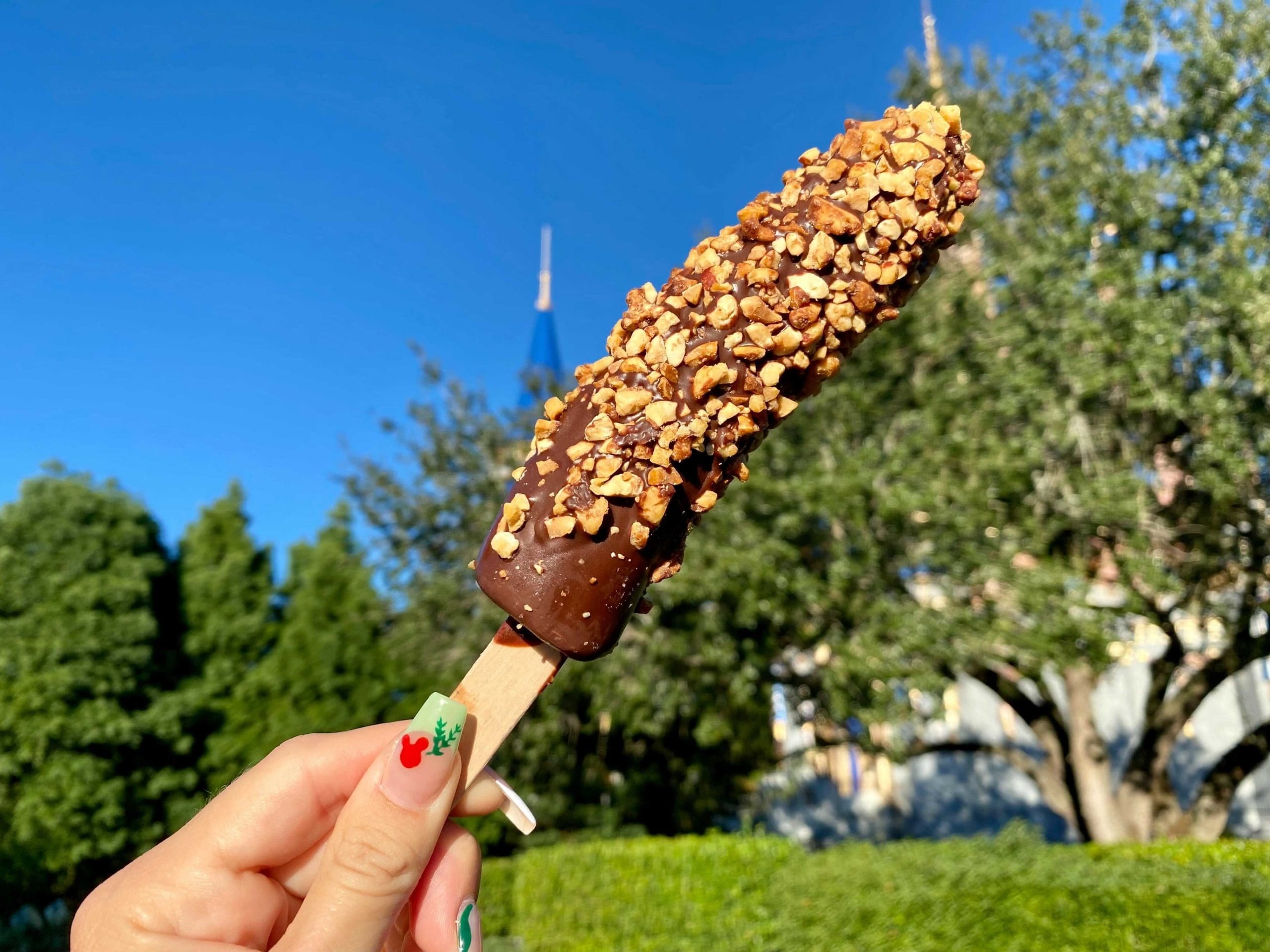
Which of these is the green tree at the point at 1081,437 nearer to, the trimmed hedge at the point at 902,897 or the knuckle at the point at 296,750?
the trimmed hedge at the point at 902,897

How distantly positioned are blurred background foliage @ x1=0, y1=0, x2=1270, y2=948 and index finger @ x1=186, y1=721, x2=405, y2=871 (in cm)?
603

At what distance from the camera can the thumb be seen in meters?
1.61

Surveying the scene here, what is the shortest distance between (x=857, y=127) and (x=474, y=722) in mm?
1580

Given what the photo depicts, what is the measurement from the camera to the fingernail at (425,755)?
161 centimetres

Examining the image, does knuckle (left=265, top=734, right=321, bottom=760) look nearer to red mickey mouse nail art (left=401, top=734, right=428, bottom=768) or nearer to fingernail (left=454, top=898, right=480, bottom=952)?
red mickey mouse nail art (left=401, top=734, right=428, bottom=768)

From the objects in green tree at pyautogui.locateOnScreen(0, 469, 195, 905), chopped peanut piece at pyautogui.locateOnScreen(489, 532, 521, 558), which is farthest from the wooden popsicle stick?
green tree at pyautogui.locateOnScreen(0, 469, 195, 905)

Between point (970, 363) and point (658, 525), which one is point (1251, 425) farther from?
point (658, 525)

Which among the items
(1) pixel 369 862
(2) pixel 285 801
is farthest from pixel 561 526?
(2) pixel 285 801

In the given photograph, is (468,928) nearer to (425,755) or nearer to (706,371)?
(425,755)

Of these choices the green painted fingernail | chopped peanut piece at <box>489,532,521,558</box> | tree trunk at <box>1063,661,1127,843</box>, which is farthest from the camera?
tree trunk at <box>1063,661,1127,843</box>

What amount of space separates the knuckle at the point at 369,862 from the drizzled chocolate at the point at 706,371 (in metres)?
0.51

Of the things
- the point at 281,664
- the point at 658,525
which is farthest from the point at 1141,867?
the point at 281,664

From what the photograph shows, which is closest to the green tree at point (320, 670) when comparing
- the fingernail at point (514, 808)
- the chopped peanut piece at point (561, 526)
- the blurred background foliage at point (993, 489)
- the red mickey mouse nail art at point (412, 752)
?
the blurred background foliage at point (993, 489)

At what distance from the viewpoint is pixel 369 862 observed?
5.34ft
